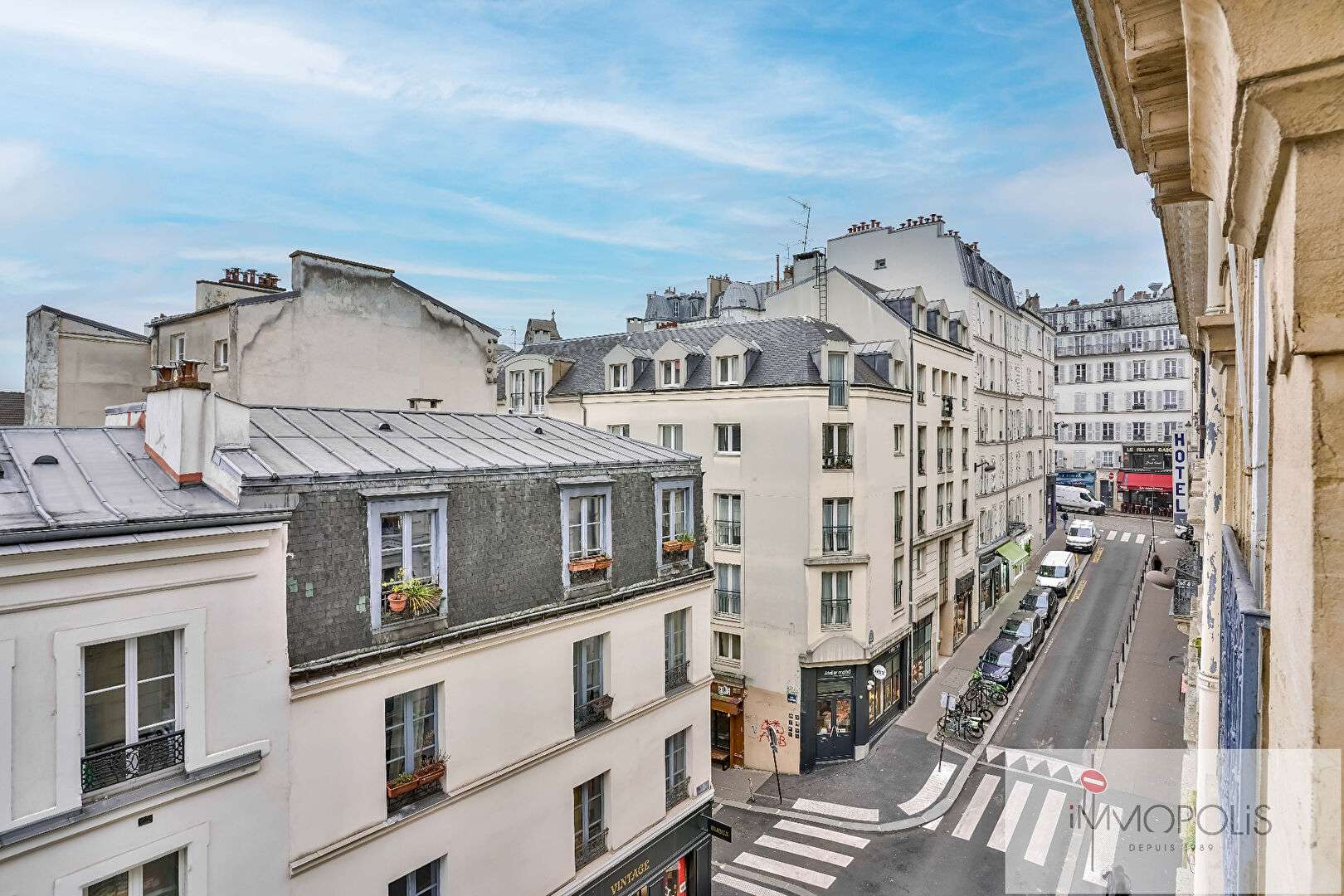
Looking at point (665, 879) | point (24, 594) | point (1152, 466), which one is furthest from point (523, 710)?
point (1152, 466)

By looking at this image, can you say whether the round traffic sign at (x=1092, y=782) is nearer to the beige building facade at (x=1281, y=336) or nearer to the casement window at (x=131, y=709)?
the beige building facade at (x=1281, y=336)

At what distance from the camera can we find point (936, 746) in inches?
1022

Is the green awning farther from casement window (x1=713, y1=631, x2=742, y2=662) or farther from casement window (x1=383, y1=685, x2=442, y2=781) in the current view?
casement window (x1=383, y1=685, x2=442, y2=781)

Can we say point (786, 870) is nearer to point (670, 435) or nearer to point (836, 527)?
point (836, 527)

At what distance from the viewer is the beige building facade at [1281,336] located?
196 centimetres

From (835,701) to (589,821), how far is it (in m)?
13.7

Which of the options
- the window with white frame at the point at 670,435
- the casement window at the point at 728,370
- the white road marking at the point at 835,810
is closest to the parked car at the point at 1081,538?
the casement window at the point at 728,370

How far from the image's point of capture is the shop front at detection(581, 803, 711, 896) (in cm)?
1441

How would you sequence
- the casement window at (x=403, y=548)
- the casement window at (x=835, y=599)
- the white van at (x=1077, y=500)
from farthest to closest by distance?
the white van at (x=1077, y=500), the casement window at (x=835, y=599), the casement window at (x=403, y=548)

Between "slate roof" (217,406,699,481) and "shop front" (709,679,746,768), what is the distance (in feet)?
42.2

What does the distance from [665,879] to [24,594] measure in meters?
13.4

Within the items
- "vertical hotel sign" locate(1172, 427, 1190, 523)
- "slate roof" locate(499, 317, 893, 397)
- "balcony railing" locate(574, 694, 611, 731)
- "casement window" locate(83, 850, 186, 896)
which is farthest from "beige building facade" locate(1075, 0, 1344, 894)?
"vertical hotel sign" locate(1172, 427, 1190, 523)

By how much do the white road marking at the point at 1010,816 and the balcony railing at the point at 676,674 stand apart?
10463 millimetres

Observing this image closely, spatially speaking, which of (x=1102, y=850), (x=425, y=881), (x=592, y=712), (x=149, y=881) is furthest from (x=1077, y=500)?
(x=149, y=881)
